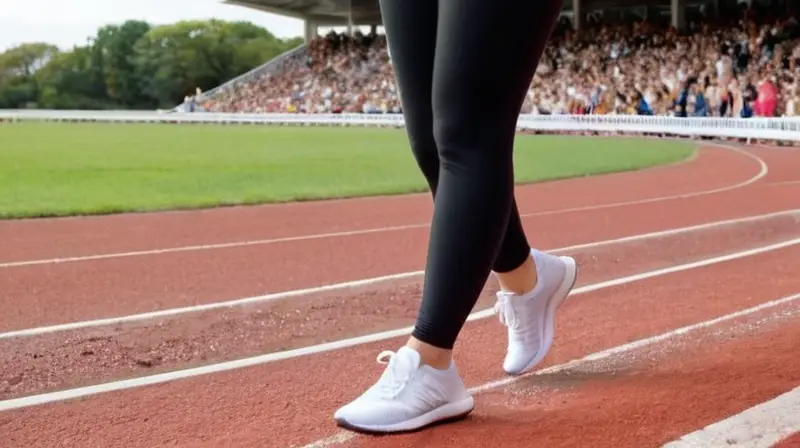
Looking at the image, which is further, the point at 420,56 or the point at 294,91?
the point at 294,91

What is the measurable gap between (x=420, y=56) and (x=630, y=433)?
3.69ft

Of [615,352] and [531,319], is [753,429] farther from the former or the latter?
[615,352]

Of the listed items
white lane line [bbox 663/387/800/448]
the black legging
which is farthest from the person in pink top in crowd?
the black legging

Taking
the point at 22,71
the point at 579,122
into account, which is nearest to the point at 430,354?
the point at 579,122

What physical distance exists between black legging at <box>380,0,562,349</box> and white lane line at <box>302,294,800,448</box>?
0.35 meters

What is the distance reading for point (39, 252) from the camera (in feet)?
21.4

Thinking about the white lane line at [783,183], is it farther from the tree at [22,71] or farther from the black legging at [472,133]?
the tree at [22,71]

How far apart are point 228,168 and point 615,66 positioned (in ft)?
72.9

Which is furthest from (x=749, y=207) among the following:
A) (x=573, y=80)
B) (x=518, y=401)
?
(x=573, y=80)

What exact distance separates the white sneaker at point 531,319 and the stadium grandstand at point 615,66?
2164 centimetres

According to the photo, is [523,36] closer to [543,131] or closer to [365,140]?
[365,140]

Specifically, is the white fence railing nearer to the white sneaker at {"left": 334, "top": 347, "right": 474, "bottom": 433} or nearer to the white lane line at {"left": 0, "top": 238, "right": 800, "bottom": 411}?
the white lane line at {"left": 0, "top": 238, "right": 800, "bottom": 411}

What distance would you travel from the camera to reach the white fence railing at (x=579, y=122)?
2209 centimetres

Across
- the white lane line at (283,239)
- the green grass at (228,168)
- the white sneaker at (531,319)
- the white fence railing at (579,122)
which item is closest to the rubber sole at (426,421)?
the white sneaker at (531,319)
